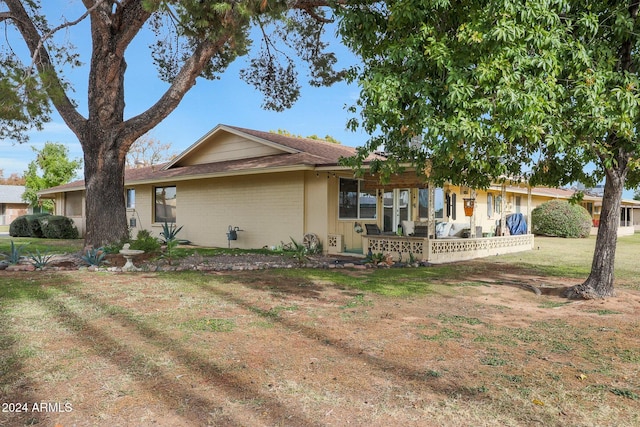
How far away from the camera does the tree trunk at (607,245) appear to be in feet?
23.6

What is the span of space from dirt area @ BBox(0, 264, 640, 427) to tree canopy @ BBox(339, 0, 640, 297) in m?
2.27

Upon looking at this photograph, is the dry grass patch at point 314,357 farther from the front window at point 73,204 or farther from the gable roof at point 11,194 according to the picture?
the gable roof at point 11,194

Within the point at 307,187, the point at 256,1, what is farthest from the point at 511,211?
the point at 256,1

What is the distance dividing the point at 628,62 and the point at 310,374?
21.6 ft

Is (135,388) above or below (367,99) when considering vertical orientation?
below

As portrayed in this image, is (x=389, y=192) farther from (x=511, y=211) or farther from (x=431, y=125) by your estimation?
(x=511, y=211)

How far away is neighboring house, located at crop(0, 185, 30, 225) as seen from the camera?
139ft

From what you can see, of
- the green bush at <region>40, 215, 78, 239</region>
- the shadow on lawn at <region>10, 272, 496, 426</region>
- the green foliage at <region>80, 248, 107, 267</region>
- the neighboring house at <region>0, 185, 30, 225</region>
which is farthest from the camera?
the neighboring house at <region>0, 185, 30, 225</region>

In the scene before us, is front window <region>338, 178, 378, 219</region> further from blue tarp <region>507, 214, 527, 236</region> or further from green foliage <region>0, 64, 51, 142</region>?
blue tarp <region>507, 214, 527, 236</region>

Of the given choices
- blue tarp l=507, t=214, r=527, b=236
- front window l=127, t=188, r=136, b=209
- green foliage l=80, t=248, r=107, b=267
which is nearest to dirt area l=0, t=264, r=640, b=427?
green foliage l=80, t=248, r=107, b=267

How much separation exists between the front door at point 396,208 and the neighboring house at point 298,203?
3 cm

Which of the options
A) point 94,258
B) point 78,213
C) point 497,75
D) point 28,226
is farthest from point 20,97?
point 78,213

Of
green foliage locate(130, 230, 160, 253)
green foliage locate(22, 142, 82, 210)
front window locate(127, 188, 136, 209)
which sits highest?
green foliage locate(22, 142, 82, 210)

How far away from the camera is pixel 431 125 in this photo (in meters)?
5.38
